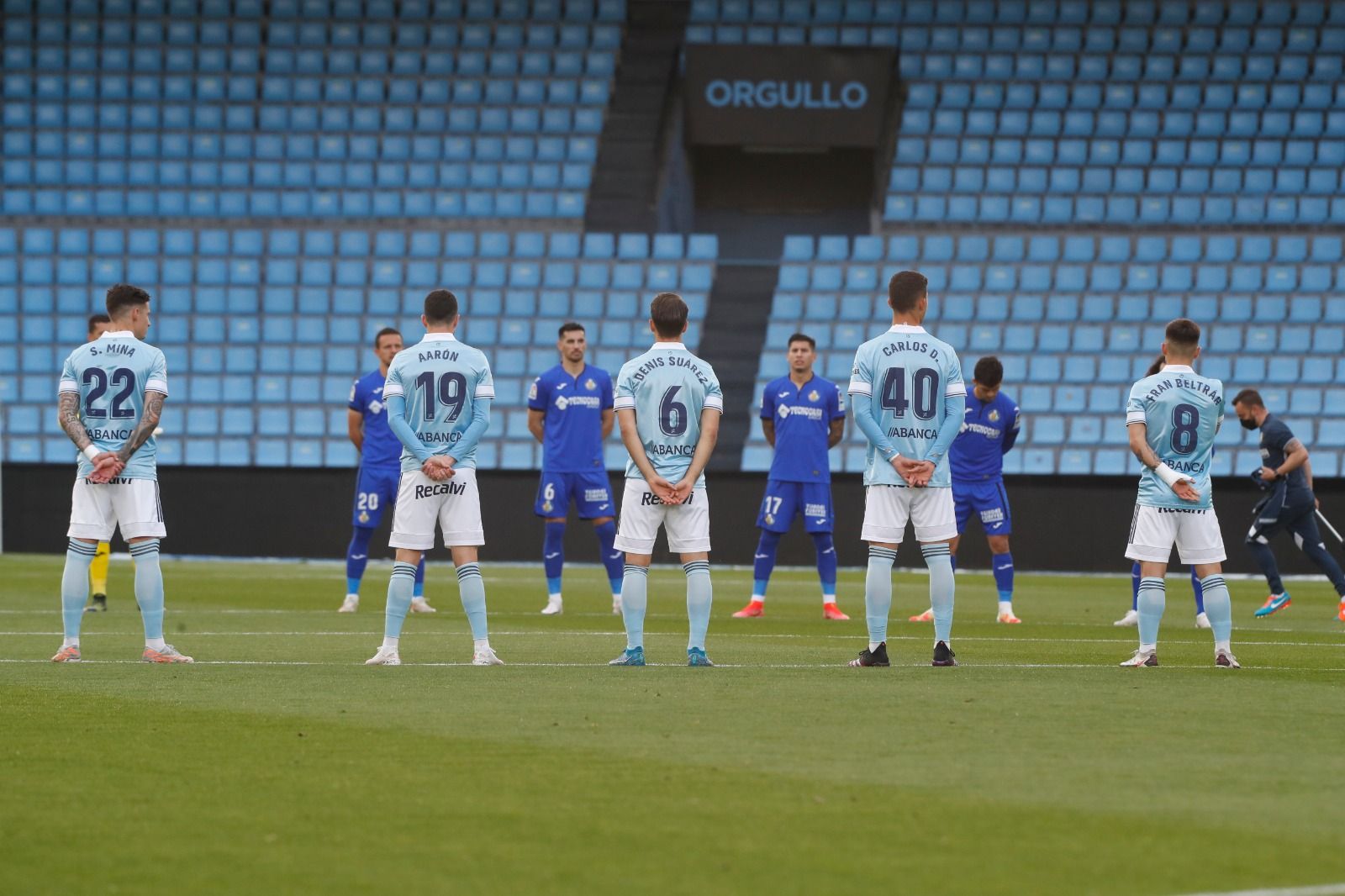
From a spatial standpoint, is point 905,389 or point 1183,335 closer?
point 905,389

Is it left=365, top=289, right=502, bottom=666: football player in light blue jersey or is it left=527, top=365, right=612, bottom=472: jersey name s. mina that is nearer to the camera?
left=365, top=289, right=502, bottom=666: football player in light blue jersey

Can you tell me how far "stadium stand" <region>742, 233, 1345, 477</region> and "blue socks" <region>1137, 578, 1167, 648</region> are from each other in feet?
51.8

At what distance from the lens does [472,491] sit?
32.2 feet

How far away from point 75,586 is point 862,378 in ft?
15.3

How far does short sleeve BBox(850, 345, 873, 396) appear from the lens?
9.73 m

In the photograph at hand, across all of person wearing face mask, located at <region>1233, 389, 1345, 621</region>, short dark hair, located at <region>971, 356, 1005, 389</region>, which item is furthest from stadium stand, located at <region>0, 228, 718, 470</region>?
short dark hair, located at <region>971, 356, 1005, 389</region>

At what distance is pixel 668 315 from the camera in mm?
9688

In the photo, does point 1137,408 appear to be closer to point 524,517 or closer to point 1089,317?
point 524,517

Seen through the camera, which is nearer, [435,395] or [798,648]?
[435,395]

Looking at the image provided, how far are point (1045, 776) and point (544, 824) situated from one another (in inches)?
72.5

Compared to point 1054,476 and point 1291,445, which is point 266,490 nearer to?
point 1054,476

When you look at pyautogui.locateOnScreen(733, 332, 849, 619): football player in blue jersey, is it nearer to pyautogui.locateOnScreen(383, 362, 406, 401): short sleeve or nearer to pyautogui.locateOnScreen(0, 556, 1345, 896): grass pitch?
pyautogui.locateOnScreen(0, 556, 1345, 896): grass pitch

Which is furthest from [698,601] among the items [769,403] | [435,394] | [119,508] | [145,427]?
→ [769,403]

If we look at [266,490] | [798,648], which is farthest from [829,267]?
[798,648]
